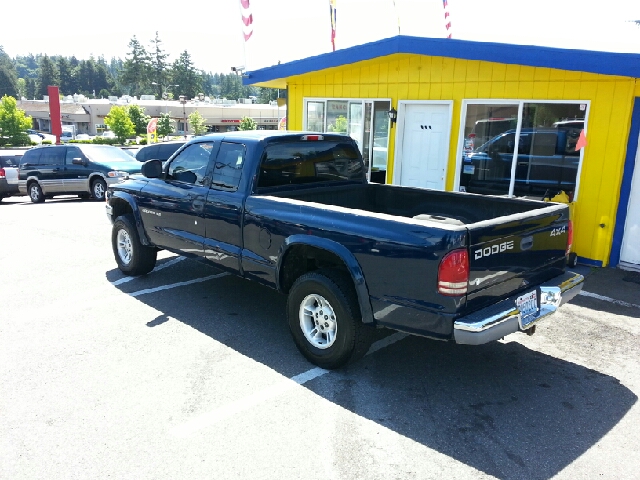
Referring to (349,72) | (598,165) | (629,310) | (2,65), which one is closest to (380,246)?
(629,310)

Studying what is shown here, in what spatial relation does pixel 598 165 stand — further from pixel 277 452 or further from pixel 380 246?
pixel 277 452

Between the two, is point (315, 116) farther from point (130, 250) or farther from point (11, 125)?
point (11, 125)

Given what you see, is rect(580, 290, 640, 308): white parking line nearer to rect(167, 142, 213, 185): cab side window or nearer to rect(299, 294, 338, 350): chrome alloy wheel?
rect(299, 294, 338, 350): chrome alloy wheel

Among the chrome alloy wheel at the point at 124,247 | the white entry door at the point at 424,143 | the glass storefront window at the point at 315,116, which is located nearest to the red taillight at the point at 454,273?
the chrome alloy wheel at the point at 124,247

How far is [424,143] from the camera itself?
946 centimetres

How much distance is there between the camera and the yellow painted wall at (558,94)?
7.15 metres

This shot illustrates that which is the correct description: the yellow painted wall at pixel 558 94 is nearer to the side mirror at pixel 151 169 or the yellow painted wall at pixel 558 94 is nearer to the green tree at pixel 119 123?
the side mirror at pixel 151 169

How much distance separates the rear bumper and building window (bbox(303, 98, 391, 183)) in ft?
20.0

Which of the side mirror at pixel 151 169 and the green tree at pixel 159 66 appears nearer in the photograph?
the side mirror at pixel 151 169

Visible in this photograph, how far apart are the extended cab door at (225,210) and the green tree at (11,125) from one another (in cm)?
5761

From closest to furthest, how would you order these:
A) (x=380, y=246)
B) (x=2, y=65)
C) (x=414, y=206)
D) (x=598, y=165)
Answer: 1. (x=380, y=246)
2. (x=414, y=206)
3. (x=598, y=165)
4. (x=2, y=65)

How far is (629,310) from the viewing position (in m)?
5.84

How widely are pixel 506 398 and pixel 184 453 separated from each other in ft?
7.84

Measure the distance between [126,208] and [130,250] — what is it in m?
0.60
